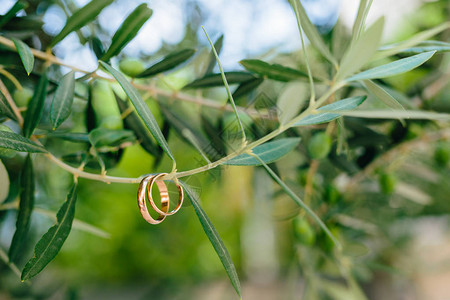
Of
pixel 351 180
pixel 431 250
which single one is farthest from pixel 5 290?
pixel 431 250

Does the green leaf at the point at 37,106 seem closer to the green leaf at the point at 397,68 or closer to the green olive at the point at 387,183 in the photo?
the green leaf at the point at 397,68

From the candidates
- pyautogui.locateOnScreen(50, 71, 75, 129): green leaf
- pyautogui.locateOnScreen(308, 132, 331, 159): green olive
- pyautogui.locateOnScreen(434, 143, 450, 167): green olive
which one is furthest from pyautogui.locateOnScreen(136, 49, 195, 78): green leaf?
pyautogui.locateOnScreen(434, 143, 450, 167): green olive

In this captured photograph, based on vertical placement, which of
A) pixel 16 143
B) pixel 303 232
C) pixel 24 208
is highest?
pixel 16 143

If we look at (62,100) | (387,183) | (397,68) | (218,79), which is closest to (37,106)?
(62,100)

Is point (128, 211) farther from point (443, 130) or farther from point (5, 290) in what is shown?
point (443, 130)

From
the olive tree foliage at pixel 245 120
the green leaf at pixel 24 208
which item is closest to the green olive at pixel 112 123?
the olive tree foliage at pixel 245 120

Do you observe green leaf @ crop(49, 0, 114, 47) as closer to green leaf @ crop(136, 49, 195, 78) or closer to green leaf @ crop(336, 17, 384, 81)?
green leaf @ crop(136, 49, 195, 78)

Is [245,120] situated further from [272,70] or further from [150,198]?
[150,198]
